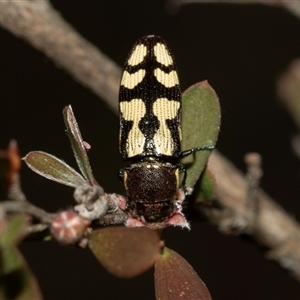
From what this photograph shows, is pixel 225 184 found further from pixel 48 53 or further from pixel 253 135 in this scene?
pixel 253 135

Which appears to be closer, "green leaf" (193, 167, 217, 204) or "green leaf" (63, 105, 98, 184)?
"green leaf" (63, 105, 98, 184)

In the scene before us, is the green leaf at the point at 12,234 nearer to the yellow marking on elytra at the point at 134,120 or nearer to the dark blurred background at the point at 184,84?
the yellow marking on elytra at the point at 134,120

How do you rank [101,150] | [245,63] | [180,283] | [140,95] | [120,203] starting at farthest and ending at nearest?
[245,63] → [101,150] → [140,95] → [120,203] → [180,283]

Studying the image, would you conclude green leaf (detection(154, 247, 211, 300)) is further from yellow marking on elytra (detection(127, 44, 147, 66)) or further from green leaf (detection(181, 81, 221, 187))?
yellow marking on elytra (detection(127, 44, 147, 66))

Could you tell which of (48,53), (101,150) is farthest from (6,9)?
(101,150)

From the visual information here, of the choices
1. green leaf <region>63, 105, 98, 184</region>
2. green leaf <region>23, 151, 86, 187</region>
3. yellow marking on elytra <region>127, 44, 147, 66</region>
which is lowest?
green leaf <region>23, 151, 86, 187</region>

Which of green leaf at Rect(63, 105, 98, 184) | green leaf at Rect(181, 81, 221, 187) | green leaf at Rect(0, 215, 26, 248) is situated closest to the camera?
green leaf at Rect(0, 215, 26, 248)

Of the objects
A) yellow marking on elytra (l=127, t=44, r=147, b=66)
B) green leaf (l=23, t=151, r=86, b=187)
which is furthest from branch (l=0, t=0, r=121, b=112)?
green leaf (l=23, t=151, r=86, b=187)
